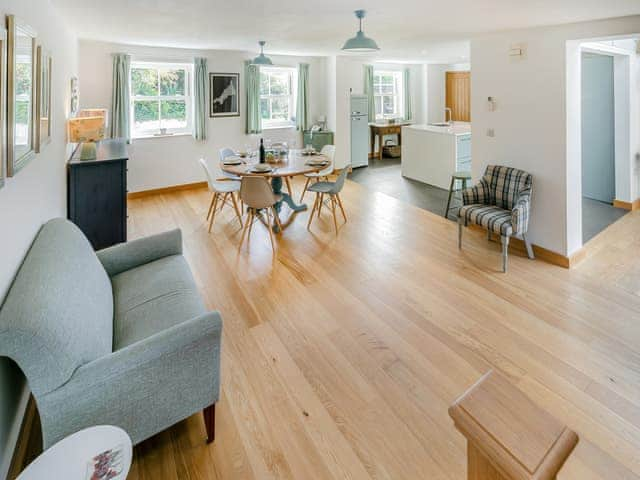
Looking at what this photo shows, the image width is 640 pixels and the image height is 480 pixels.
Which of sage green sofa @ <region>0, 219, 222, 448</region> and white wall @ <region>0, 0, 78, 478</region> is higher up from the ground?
white wall @ <region>0, 0, 78, 478</region>

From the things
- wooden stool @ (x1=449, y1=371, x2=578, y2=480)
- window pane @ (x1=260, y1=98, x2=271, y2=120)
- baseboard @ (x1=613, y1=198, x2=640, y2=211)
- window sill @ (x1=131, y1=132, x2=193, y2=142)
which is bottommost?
wooden stool @ (x1=449, y1=371, x2=578, y2=480)

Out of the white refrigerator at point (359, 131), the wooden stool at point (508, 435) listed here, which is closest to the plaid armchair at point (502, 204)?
the wooden stool at point (508, 435)

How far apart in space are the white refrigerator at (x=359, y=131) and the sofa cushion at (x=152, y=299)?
6.49 metres

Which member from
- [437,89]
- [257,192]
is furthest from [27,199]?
[437,89]

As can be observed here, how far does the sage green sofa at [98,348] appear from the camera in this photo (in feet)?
4.48

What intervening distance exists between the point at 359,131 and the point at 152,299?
722 centimetres

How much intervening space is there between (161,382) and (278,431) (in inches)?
24.9

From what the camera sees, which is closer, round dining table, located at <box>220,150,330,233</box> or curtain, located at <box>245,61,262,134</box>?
round dining table, located at <box>220,150,330,233</box>

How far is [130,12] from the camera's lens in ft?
11.6

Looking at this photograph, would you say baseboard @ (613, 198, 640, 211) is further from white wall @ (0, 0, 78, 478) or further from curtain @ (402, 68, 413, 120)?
white wall @ (0, 0, 78, 478)

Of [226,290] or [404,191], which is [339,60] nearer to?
[404,191]

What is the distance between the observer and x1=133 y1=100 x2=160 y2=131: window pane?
253 inches

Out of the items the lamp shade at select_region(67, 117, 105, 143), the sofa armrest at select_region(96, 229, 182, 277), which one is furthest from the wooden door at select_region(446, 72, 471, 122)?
the sofa armrest at select_region(96, 229, 182, 277)

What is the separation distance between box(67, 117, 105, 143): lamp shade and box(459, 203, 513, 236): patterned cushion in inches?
152
